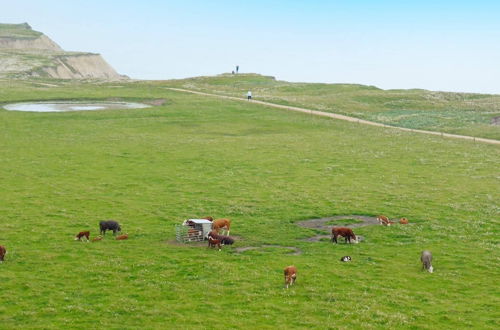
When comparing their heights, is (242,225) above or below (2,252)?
above

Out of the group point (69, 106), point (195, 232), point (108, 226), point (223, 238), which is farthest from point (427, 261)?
point (69, 106)

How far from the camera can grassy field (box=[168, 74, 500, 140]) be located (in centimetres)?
9650

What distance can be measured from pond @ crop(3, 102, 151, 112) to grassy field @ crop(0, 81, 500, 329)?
12258mm

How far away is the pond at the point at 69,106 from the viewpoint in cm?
9562

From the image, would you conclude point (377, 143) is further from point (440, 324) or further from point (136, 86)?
point (136, 86)

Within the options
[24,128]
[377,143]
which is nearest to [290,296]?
[377,143]

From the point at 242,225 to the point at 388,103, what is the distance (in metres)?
90.6

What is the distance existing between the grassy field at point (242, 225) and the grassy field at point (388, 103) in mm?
16348

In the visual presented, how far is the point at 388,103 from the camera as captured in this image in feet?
408

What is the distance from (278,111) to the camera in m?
98.5

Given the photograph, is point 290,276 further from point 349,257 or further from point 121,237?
point 121,237

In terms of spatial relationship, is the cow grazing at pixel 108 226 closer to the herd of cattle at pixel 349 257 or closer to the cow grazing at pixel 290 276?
the herd of cattle at pixel 349 257

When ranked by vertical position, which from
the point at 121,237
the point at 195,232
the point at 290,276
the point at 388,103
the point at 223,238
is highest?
the point at 388,103

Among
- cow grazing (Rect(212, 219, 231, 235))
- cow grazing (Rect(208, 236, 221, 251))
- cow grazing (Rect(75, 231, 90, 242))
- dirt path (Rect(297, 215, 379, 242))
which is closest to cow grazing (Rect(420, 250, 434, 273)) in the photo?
dirt path (Rect(297, 215, 379, 242))
